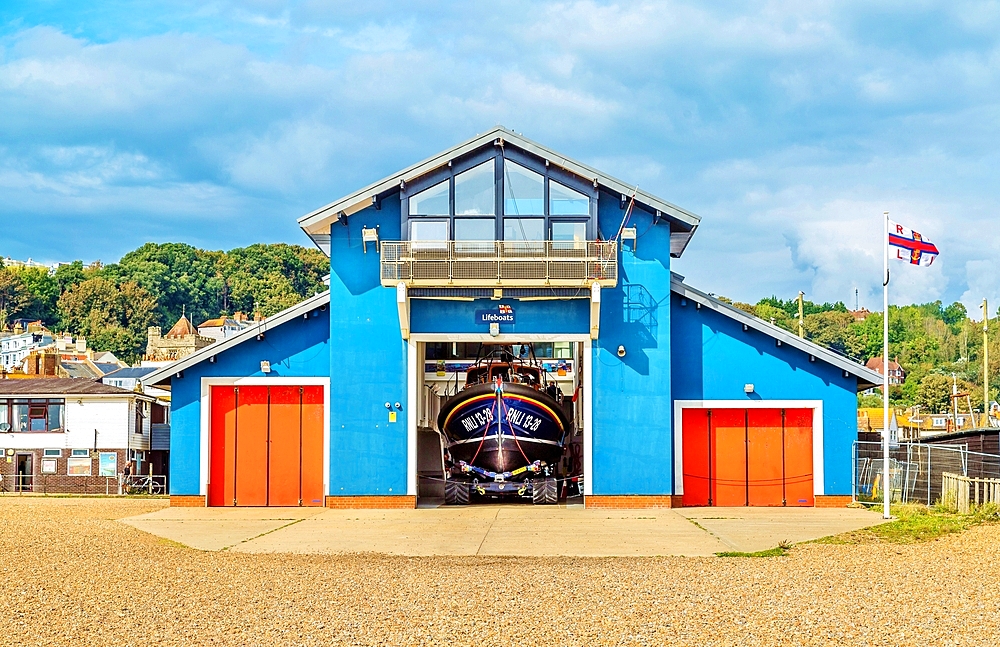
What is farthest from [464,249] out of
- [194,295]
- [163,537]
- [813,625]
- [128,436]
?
[194,295]

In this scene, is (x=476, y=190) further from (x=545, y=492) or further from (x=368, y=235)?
(x=545, y=492)

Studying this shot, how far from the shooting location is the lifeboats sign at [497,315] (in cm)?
2445

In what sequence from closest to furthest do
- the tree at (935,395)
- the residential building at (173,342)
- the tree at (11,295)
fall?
the tree at (935,395) → the residential building at (173,342) → the tree at (11,295)

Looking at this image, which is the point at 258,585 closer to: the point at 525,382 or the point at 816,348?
the point at 816,348

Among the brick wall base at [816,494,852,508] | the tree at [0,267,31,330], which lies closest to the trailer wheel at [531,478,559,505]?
the brick wall base at [816,494,852,508]

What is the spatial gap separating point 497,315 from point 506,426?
3535 millimetres

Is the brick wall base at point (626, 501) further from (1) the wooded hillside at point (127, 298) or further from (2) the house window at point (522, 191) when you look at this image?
(1) the wooded hillside at point (127, 298)

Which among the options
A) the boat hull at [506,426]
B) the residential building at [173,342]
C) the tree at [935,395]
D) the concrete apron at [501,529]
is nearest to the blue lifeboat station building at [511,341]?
the concrete apron at [501,529]

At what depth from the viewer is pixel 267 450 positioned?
1009 inches

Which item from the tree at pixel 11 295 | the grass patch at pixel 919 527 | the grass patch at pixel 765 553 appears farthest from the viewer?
the tree at pixel 11 295

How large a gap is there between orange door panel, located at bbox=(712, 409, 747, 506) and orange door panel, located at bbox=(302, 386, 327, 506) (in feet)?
29.0

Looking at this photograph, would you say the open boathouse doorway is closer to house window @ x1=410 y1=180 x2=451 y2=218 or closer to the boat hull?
the boat hull

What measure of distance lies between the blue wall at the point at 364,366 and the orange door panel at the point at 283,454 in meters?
1.44

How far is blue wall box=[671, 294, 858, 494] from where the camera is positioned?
82.0ft
